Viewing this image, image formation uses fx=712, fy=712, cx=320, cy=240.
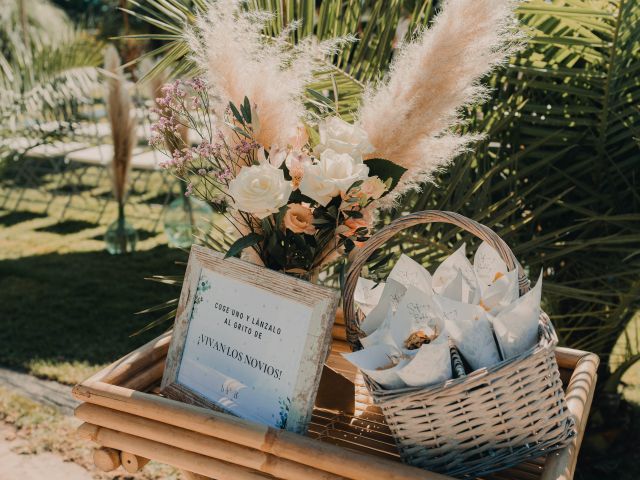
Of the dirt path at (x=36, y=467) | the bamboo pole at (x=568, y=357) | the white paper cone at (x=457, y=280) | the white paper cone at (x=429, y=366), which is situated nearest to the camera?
the white paper cone at (x=429, y=366)

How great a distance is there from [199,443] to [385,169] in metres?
0.48

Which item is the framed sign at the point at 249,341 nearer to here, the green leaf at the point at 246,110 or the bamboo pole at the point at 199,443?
the bamboo pole at the point at 199,443

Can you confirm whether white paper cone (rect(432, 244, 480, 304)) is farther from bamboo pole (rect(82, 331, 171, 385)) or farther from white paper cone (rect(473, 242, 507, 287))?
bamboo pole (rect(82, 331, 171, 385))

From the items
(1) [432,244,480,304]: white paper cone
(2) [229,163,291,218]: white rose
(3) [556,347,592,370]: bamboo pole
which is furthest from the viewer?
(3) [556,347,592,370]: bamboo pole

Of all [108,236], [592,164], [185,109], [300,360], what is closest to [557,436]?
[300,360]

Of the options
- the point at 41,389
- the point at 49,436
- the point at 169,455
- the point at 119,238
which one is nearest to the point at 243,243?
the point at 169,455

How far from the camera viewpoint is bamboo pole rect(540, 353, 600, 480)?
93 centimetres

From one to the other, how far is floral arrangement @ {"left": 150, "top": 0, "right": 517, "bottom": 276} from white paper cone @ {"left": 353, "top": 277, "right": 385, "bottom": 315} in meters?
0.07

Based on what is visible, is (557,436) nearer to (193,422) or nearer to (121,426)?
(193,422)

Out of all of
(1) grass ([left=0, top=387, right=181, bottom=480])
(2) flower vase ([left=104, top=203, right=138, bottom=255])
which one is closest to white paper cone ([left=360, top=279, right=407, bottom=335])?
(1) grass ([left=0, top=387, right=181, bottom=480])

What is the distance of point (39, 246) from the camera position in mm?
4766

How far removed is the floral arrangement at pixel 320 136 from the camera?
3.39ft

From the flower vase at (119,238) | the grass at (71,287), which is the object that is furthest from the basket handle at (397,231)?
the flower vase at (119,238)

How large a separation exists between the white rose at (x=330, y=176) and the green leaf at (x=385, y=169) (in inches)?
2.5
